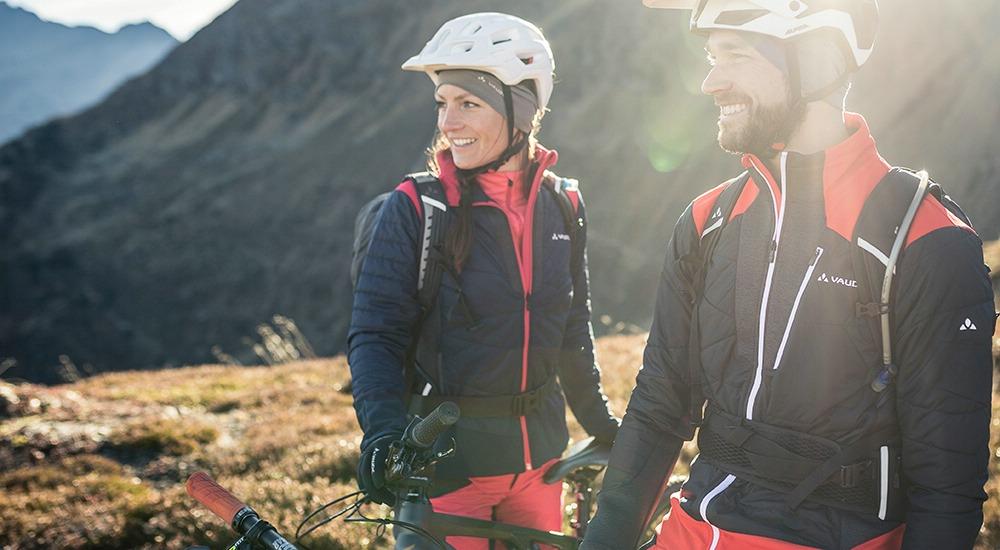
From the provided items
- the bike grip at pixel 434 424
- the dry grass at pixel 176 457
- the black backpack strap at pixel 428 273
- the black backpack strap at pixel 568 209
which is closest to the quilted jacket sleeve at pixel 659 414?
the bike grip at pixel 434 424

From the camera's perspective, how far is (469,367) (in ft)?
12.9

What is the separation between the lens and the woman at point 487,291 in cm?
381

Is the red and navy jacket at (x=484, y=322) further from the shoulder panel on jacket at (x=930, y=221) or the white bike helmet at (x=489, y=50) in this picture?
the shoulder panel on jacket at (x=930, y=221)

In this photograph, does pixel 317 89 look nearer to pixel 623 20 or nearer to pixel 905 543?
pixel 623 20

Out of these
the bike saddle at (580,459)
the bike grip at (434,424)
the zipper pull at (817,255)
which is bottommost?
the bike saddle at (580,459)

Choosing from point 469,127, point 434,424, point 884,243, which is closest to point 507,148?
point 469,127

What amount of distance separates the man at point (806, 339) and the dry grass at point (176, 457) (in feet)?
11.4

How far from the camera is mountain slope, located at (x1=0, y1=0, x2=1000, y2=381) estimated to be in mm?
36250

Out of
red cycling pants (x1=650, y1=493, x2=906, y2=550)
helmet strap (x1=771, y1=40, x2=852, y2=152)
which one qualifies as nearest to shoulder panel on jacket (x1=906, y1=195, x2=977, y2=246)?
helmet strap (x1=771, y1=40, x2=852, y2=152)

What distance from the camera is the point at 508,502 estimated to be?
13.6 ft

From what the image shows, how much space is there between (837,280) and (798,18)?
0.96 meters

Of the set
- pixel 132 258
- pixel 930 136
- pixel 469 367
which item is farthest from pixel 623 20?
pixel 469 367

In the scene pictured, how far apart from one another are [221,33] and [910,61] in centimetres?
6876

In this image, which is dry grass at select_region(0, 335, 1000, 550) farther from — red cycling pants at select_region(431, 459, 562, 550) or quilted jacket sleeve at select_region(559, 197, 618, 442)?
quilted jacket sleeve at select_region(559, 197, 618, 442)
